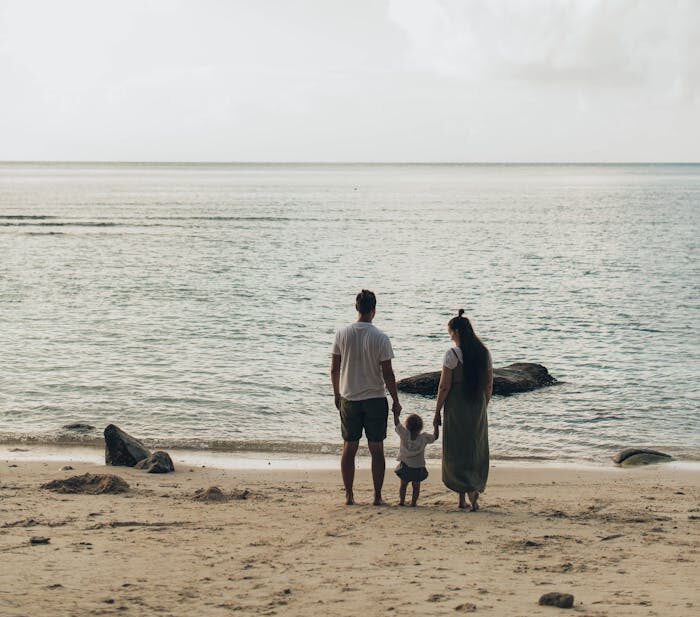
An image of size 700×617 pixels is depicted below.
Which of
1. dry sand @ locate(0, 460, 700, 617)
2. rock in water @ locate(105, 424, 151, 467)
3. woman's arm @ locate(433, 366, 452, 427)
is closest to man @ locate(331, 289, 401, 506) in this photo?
woman's arm @ locate(433, 366, 452, 427)

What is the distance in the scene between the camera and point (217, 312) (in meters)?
27.9

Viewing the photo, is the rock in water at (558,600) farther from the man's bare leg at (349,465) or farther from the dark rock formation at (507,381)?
the dark rock formation at (507,381)

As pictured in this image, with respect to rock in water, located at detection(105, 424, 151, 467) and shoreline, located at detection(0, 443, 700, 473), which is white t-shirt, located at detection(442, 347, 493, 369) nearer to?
shoreline, located at detection(0, 443, 700, 473)

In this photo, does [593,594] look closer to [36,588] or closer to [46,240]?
[36,588]

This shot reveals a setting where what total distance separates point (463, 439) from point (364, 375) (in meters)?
1.17

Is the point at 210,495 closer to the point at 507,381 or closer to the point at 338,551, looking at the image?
the point at 338,551

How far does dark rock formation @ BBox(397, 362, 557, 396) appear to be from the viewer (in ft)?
55.6

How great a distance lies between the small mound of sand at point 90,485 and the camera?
9766 mm

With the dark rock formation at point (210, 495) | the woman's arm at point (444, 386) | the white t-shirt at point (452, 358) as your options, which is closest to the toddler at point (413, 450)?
the woman's arm at point (444, 386)

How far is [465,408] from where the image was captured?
881 cm

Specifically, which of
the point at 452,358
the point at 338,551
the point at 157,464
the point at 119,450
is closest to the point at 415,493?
the point at 452,358

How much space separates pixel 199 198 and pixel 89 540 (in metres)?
113

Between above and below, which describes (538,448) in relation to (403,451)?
below

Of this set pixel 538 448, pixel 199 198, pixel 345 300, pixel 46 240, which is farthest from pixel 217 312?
pixel 199 198
